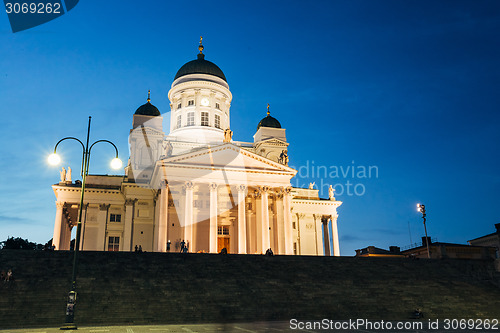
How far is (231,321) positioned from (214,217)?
18061 millimetres

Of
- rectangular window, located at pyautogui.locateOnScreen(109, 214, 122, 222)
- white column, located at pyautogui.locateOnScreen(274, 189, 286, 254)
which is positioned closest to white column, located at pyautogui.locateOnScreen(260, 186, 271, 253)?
white column, located at pyautogui.locateOnScreen(274, 189, 286, 254)

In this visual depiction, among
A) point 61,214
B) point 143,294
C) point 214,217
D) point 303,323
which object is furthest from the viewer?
point 61,214

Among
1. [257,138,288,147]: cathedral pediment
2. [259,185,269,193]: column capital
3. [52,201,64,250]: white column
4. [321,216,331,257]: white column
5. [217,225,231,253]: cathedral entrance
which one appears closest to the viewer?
[259,185,269,193]: column capital

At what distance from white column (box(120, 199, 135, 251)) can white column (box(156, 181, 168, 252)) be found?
891 cm

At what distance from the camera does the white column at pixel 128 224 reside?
45.7 m

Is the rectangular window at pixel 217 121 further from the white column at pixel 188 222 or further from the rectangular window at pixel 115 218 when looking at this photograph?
the white column at pixel 188 222

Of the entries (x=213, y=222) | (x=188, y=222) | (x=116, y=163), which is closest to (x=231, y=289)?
(x=116, y=163)

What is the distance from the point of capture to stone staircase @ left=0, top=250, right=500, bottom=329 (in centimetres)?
2105

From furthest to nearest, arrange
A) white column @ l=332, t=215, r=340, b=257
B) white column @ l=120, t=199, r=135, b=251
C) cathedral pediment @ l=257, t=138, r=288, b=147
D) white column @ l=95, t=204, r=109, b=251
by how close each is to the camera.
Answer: cathedral pediment @ l=257, t=138, r=288, b=147
white column @ l=332, t=215, r=340, b=257
white column @ l=95, t=204, r=109, b=251
white column @ l=120, t=199, r=135, b=251

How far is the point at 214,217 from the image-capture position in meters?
38.6

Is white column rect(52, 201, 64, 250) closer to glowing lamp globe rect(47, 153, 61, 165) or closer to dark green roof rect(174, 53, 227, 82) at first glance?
dark green roof rect(174, 53, 227, 82)

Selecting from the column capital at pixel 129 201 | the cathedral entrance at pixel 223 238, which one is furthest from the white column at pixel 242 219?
the column capital at pixel 129 201

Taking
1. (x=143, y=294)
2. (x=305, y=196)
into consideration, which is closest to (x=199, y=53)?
(x=305, y=196)

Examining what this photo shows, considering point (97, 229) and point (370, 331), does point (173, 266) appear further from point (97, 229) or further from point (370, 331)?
point (97, 229)
